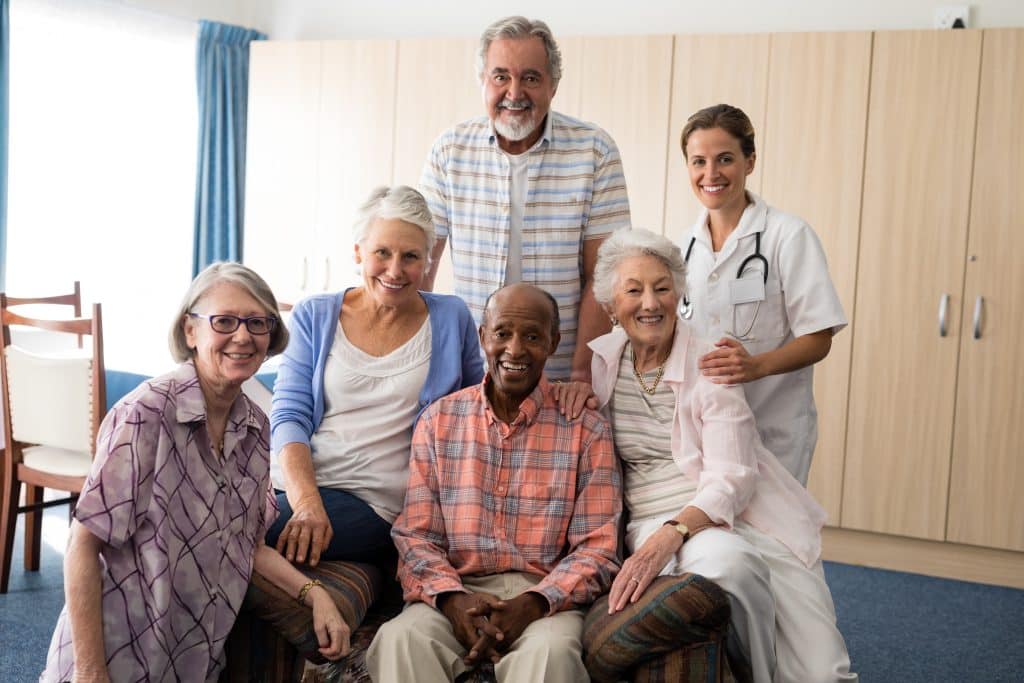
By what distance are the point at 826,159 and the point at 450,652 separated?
3.09m

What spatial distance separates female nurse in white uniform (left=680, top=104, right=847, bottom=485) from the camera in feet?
8.52

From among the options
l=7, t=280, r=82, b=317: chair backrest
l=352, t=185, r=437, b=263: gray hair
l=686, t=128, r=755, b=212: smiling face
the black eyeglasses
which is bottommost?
l=7, t=280, r=82, b=317: chair backrest

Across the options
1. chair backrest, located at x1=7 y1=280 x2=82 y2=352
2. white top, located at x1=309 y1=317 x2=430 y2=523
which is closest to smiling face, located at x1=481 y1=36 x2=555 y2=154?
white top, located at x1=309 y1=317 x2=430 y2=523

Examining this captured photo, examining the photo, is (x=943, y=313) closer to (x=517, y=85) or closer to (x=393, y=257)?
(x=517, y=85)

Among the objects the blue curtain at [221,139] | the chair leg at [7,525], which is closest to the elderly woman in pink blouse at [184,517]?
the chair leg at [7,525]

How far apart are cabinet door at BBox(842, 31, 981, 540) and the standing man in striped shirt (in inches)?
78.9

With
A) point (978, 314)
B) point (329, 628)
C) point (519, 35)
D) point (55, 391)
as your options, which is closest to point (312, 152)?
point (55, 391)

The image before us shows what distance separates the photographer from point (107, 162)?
5449mm

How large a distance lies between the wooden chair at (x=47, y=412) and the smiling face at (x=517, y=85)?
5.73ft

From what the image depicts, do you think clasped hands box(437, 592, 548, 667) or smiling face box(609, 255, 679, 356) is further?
smiling face box(609, 255, 679, 356)

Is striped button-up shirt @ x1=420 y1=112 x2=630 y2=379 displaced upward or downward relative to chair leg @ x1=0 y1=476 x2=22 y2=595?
upward

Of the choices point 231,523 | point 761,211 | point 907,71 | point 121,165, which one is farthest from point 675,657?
point 121,165

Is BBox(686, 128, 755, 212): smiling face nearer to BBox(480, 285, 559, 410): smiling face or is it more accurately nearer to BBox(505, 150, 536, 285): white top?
BBox(505, 150, 536, 285): white top

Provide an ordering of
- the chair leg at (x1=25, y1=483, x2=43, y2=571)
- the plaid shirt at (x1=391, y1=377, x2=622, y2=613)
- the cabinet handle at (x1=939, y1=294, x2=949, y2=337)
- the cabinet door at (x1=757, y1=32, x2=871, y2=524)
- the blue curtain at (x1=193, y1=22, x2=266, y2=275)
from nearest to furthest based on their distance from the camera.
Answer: the plaid shirt at (x1=391, y1=377, x2=622, y2=613), the chair leg at (x1=25, y1=483, x2=43, y2=571), the cabinet handle at (x1=939, y1=294, x2=949, y2=337), the cabinet door at (x1=757, y1=32, x2=871, y2=524), the blue curtain at (x1=193, y1=22, x2=266, y2=275)
